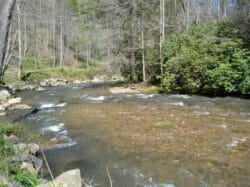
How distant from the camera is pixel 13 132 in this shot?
10688 mm

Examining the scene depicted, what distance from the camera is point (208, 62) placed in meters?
18.8

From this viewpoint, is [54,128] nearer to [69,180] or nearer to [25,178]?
[25,178]

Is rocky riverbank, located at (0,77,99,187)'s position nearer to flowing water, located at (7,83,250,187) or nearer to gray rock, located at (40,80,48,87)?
flowing water, located at (7,83,250,187)

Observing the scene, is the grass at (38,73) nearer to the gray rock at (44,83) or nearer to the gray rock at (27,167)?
the gray rock at (44,83)

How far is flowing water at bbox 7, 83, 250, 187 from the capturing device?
695cm

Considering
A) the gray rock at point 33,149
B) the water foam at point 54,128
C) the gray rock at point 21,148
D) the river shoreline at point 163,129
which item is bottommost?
the water foam at point 54,128

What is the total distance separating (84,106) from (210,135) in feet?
24.6

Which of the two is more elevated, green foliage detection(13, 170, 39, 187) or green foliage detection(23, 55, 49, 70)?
green foliage detection(23, 55, 49, 70)

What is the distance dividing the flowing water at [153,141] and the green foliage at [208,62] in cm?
189

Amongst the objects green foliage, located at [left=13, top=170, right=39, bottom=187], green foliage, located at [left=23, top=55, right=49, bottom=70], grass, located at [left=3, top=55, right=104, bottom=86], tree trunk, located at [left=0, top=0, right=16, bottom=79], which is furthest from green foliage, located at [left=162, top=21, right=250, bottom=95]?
green foliage, located at [left=23, top=55, right=49, bottom=70]

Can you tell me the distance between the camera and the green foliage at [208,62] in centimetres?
1789

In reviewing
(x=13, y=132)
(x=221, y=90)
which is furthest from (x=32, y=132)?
(x=221, y=90)

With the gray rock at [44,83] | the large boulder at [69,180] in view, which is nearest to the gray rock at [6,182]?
the large boulder at [69,180]

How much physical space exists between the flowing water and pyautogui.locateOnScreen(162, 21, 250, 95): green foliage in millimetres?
1885
